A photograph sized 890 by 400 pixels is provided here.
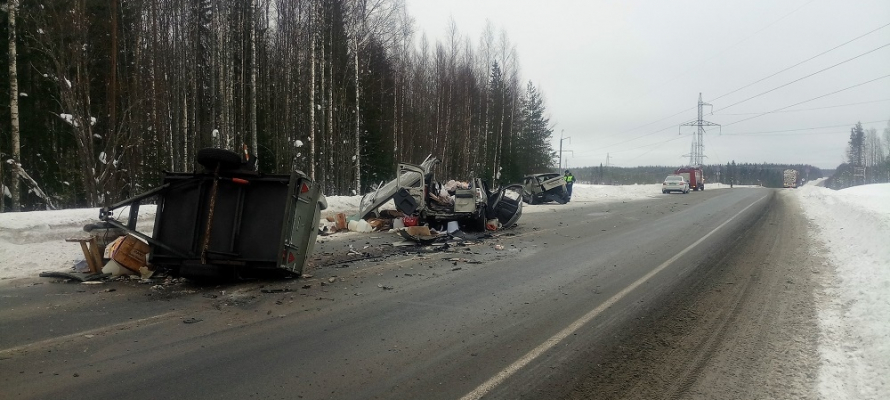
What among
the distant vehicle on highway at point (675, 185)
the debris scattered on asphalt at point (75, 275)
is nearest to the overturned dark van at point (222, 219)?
the debris scattered on asphalt at point (75, 275)

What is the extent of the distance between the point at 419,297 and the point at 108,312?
140 inches

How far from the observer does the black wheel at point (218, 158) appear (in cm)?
673

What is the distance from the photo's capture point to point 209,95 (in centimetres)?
2758

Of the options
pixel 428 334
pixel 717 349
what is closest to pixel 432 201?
pixel 428 334

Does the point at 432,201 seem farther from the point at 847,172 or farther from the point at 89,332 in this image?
the point at 847,172

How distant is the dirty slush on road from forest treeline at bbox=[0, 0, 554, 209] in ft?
56.0

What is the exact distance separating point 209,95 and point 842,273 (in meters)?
28.1

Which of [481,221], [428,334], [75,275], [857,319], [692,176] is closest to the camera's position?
[428,334]

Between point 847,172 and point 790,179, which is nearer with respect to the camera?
point 790,179

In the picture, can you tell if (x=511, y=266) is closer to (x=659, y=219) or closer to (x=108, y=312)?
(x=108, y=312)

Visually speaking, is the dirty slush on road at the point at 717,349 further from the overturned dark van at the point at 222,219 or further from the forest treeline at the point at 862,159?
the forest treeline at the point at 862,159

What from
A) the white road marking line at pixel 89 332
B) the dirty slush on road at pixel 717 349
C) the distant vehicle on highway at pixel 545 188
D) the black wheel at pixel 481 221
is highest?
the distant vehicle on highway at pixel 545 188

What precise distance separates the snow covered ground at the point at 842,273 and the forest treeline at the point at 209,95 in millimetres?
5987

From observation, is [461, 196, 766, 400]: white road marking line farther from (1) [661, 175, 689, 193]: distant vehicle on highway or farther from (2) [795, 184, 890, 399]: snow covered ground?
(1) [661, 175, 689, 193]: distant vehicle on highway
